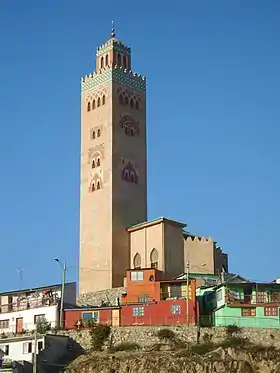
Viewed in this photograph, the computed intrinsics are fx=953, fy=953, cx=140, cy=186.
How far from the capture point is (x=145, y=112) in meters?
73.1

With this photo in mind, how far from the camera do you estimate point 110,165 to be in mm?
69062

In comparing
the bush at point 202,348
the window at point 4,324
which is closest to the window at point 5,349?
the window at point 4,324

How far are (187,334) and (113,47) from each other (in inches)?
1047

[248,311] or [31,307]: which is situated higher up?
[31,307]

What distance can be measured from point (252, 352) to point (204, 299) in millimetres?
7363

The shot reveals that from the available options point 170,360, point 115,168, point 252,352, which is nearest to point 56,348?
point 170,360

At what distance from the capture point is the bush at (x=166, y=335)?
54844mm

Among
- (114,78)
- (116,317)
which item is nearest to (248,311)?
(116,317)

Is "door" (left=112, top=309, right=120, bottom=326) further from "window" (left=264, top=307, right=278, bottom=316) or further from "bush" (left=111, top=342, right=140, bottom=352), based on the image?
"window" (left=264, top=307, right=278, bottom=316)

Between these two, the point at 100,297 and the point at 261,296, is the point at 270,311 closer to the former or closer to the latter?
the point at 261,296

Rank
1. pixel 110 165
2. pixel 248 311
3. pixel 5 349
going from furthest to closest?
pixel 110 165, pixel 5 349, pixel 248 311

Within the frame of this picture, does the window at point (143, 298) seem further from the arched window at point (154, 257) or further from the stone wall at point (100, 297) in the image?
the arched window at point (154, 257)

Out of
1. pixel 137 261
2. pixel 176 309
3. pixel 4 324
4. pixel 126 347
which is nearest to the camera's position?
pixel 126 347

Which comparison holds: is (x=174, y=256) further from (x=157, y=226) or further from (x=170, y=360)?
(x=170, y=360)
